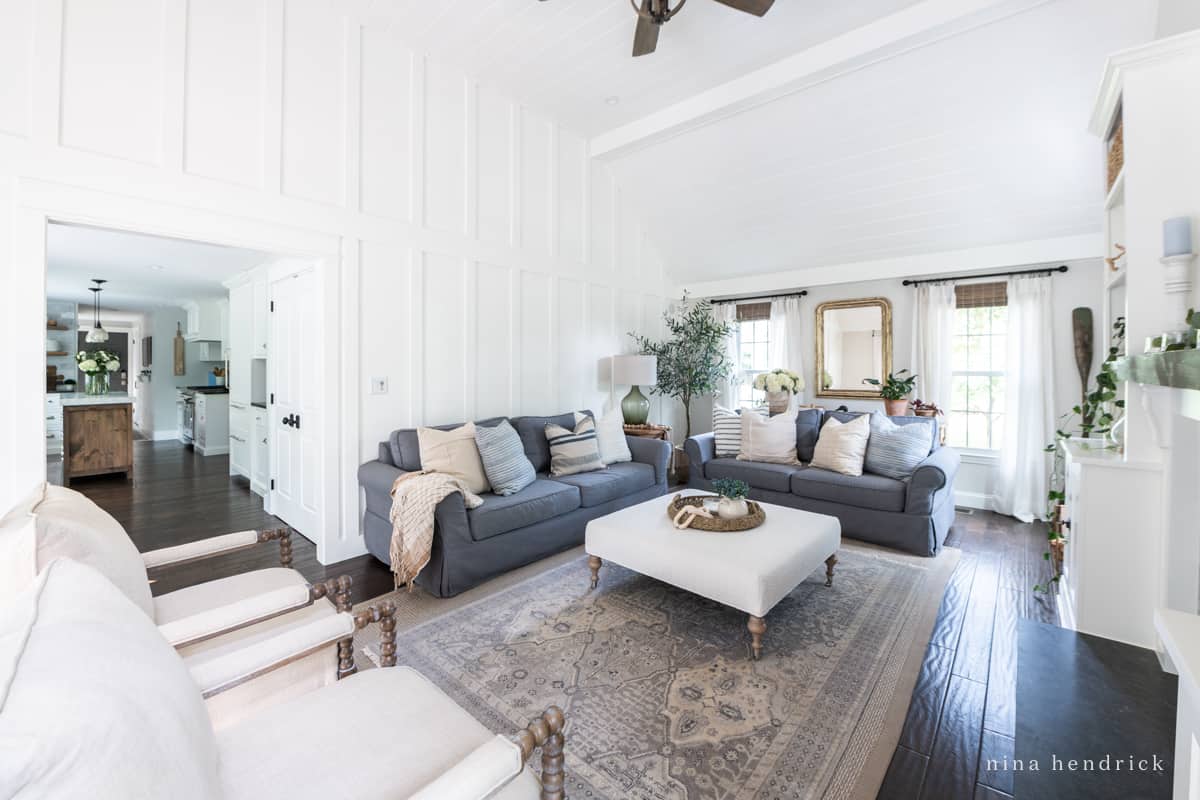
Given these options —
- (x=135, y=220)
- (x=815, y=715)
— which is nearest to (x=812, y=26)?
(x=815, y=715)

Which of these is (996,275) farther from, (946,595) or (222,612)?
(222,612)

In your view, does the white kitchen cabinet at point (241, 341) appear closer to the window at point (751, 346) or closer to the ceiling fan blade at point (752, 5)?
the ceiling fan blade at point (752, 5)

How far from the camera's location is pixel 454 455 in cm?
345

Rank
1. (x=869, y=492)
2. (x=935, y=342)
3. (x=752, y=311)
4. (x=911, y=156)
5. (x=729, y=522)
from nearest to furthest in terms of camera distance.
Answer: (x=729, y=522)
(x=869, y=492)
(x=911, y=156)
(x=935, y=342)
(x=752, y=311)

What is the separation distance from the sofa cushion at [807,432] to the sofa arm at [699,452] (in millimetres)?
771

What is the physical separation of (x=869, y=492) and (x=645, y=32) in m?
3.32

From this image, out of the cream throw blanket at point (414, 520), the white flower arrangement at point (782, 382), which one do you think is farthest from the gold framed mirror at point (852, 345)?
the cream throw blanket at point (414, 520)

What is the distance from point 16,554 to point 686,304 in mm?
6171

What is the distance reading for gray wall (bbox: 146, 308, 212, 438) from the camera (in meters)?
8.89

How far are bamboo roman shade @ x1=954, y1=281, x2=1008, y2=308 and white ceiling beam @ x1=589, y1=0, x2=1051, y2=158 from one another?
2.40 metres

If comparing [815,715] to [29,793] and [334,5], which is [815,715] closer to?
[29,793]

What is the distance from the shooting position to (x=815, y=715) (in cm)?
196

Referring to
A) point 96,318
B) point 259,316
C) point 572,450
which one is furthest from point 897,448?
point 96,318

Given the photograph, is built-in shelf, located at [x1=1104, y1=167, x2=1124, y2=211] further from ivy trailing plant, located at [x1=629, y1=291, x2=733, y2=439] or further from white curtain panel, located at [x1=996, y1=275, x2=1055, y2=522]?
ivy trailing plant, located at [x1=629, y1=291, x2=733, y2=439]
